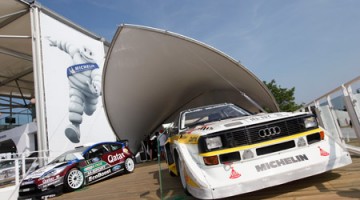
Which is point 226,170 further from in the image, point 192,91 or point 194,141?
point 192,91

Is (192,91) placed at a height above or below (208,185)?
above

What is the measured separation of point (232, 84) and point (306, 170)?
10.7m

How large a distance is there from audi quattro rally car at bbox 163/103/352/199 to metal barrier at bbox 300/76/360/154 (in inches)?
55.2

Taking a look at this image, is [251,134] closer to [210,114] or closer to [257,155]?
[257,155]

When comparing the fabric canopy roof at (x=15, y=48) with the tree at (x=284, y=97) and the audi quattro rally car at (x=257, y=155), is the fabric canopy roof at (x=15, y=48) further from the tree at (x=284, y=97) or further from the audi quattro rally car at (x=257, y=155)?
the tree at (x=284, y=97)

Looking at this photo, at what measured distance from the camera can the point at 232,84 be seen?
13.7 metres

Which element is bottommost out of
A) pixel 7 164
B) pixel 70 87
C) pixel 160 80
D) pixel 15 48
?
pixel 7 164

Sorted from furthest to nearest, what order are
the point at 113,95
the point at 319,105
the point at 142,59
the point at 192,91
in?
the point at 192,91, the point at 113,95, the point at 142,59, the point at 319,105

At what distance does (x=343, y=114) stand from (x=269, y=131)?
3.12 m

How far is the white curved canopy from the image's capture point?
10703 mm

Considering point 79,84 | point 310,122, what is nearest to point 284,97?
point 79,84

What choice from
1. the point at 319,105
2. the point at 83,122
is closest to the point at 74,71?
the point at 83,122

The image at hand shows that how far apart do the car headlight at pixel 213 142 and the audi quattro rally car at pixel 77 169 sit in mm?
5786

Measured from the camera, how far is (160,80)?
13445 millimetres
